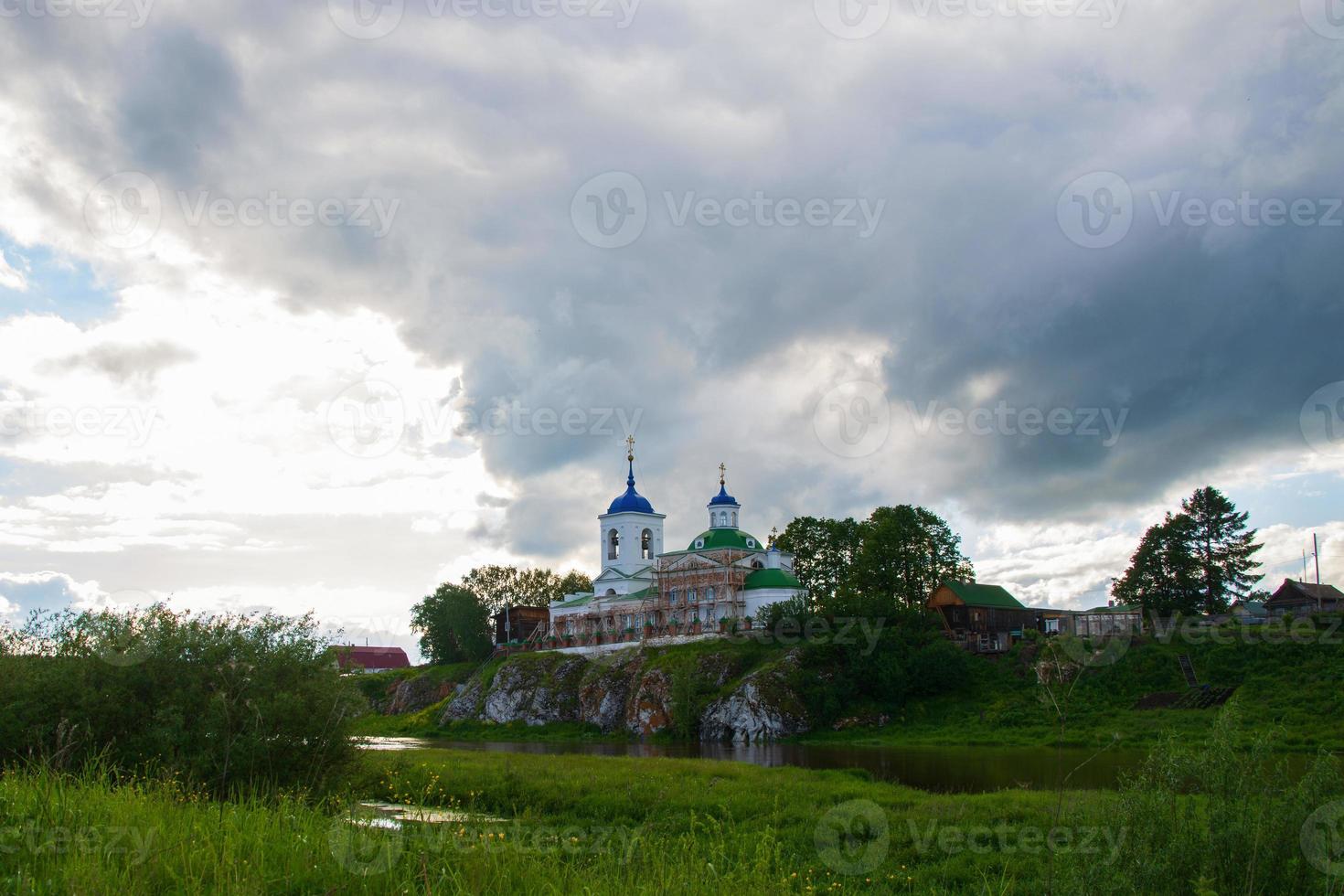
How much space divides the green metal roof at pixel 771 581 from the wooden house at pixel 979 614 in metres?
11.3

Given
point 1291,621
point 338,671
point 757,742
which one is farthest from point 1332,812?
point 1291,621

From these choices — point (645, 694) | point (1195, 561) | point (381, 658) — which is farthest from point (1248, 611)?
point (381, 658)

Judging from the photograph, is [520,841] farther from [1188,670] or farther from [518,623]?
[518,623]

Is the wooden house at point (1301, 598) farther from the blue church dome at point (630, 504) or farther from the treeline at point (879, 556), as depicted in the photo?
the blue church dome at point (630, 504)

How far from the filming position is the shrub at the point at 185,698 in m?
19.9

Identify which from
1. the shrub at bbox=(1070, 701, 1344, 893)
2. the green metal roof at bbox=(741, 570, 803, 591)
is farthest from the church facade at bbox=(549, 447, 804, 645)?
the shrub at bbox=(1070, 701, 1344, 893)

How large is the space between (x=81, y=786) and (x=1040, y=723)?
175 ft

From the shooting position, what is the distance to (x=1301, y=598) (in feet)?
258

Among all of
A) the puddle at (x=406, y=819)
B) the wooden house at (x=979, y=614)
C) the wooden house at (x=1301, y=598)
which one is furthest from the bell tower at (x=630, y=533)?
the puddle at (x=406, y=819)

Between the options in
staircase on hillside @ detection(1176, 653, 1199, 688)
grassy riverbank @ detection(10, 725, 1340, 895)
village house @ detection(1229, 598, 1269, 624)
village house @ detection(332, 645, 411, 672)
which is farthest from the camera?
village house @ detection(332, 645, 411, 672)

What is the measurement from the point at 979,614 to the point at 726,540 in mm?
21817

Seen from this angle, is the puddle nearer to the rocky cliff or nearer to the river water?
the river water

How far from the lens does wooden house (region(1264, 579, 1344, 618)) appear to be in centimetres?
7638

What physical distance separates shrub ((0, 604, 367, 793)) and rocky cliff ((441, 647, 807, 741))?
149 feet
